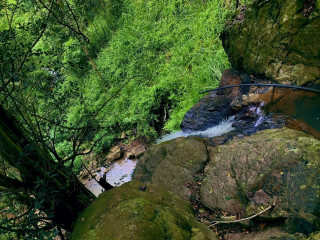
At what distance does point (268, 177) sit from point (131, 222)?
7.55 ft

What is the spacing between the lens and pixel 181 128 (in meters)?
6.75

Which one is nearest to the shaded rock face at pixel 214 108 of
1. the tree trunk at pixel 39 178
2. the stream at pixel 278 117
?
the stream at pixel 278 117

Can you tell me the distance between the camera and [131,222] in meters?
1.66

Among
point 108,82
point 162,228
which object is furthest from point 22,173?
point 108,82

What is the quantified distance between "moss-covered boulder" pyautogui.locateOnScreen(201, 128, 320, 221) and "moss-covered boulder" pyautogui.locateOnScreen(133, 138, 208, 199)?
1.38 feet

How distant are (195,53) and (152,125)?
2.93 metres

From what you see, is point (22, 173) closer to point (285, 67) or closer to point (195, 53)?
point (285, 67)

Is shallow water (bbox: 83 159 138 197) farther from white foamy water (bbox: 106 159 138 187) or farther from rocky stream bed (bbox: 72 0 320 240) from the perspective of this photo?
rocky stream bed (bbox: 72 0 320 240)

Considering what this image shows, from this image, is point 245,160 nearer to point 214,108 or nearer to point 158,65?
point 214,108

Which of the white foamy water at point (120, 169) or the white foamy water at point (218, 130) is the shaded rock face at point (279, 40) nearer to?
the white foamy water at point (218, 130)

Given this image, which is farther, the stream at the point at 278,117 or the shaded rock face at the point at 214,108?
the shaded rock face at the point at 214,108

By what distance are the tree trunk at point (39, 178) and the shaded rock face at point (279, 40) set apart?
180 inches

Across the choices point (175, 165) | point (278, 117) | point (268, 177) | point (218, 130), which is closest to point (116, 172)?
point (175, 165)

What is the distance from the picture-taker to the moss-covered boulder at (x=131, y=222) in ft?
5.33
